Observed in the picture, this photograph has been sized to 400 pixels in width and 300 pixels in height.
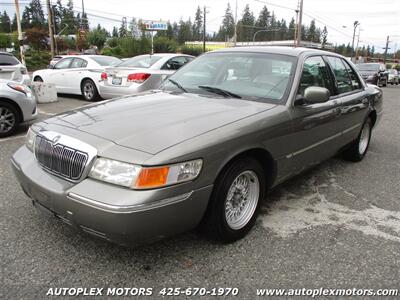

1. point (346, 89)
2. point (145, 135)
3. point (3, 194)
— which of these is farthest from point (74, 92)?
point (145, 135)

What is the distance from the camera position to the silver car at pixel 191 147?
7.62 feet

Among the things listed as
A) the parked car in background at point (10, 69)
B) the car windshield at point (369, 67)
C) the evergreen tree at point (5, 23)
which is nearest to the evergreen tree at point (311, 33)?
the evergreen tree at point (5, 23)

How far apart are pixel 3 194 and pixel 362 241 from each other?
3.59 m

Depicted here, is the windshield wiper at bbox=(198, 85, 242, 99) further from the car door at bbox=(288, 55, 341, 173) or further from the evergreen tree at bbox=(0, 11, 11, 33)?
the evergreen tree at bbox=(0, 11, 11, 33)

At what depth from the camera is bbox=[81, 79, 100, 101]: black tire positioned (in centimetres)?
1063

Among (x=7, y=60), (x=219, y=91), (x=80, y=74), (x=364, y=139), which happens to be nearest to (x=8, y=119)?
(x=7, y=60)

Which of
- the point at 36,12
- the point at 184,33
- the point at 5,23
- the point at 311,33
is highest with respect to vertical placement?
the point at 36,12

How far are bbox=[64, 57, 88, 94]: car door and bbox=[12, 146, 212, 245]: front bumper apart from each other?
29.6 feet

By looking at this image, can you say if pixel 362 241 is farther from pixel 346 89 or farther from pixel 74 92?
pixel 74 92

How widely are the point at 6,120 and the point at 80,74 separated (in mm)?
4934

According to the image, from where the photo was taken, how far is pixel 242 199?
312 cm

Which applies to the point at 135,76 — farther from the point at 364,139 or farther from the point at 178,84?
the point at 364,139

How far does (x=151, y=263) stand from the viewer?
2.71 metres

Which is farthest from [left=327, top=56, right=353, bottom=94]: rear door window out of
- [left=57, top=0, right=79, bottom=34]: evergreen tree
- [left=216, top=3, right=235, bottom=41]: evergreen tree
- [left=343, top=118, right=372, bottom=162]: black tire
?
[left=216, top=3, right=235, bottom=41]: evergreen tree
